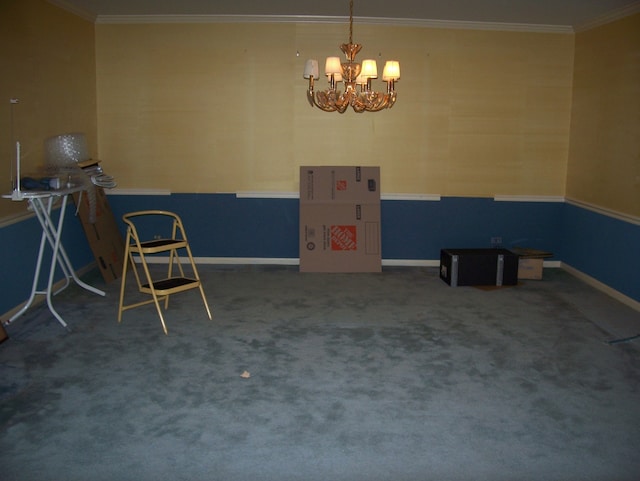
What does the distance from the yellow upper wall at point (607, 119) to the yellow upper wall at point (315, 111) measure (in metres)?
0.25

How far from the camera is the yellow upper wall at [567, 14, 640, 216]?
5574 mm

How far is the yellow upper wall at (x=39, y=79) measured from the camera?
489 centimetres

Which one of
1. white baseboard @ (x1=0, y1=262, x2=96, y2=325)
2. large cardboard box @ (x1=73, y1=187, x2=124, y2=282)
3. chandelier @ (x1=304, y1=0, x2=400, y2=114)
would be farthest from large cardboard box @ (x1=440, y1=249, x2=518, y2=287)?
white baseboard @ (x1=0, y1=262, x2=96, y2=325)

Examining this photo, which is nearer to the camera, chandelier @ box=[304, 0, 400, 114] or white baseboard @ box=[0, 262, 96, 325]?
A: chandelier @ box=[304, 0, 400, 114]

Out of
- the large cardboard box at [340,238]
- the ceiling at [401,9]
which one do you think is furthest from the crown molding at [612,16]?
the large cardboard box at [340,238]

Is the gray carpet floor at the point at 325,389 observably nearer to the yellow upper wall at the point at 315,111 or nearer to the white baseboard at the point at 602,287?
the white baseboard at the point at 602,287

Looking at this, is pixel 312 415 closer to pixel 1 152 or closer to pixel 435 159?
pixel 1 152

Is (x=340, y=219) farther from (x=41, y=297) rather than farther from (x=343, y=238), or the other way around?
(x=41, y=297)

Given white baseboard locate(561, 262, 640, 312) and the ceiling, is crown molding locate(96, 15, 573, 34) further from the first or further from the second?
white baseboard locate(561, 262, 640, 312)

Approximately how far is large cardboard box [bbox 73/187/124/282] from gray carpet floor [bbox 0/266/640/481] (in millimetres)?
446

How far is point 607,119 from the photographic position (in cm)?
600

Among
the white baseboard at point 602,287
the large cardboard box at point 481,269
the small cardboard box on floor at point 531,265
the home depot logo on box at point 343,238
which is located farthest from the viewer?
the home depot logo on box at point 343,238

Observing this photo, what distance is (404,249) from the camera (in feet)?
22.7

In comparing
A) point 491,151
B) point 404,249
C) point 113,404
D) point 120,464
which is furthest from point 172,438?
point 491,151
